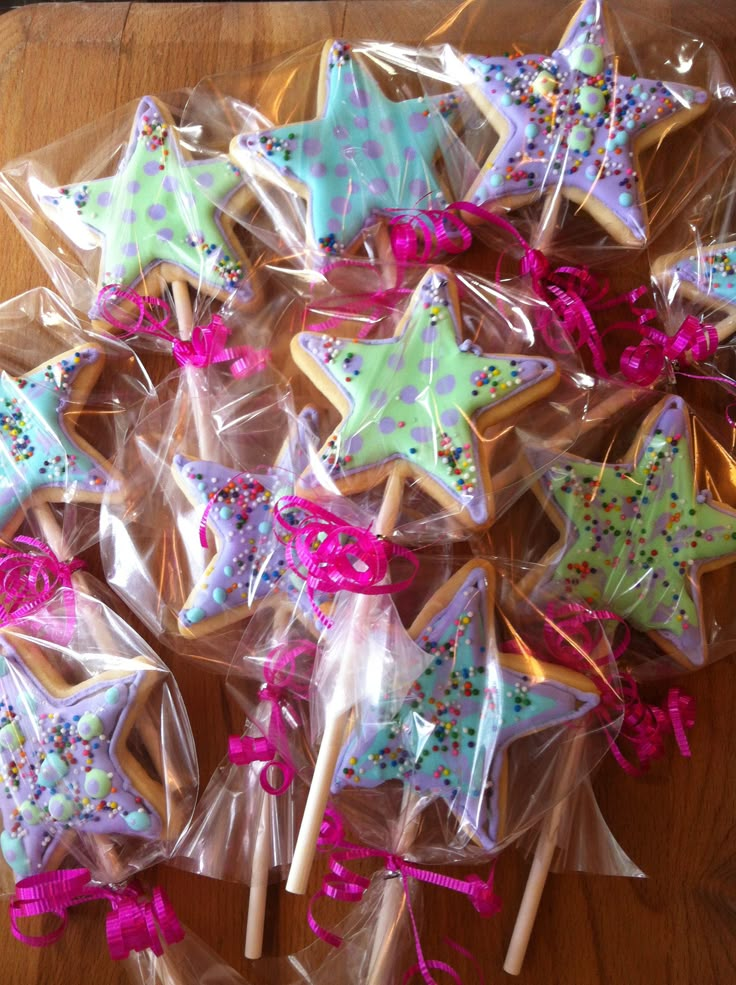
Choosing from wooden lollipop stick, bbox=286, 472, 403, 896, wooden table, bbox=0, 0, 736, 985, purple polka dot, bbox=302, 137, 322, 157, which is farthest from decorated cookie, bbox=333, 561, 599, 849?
purple polka dot, bbox=302, 137, 322, 157

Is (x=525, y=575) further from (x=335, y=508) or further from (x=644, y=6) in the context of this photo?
(x=644, y=6)

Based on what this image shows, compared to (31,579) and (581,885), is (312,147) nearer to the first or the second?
(31,579)

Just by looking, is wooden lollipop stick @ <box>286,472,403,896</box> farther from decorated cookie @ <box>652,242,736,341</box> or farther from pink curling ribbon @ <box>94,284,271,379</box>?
decorated cookie @ <box>652,242,736,341</box>

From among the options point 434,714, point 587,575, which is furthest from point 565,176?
point 434,714

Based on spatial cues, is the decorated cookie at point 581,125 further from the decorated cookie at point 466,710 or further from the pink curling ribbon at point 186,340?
the decorated cookie at point 466,710

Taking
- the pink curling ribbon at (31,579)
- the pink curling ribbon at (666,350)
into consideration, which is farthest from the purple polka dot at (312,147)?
the pink curling ribbon at (31,579)
